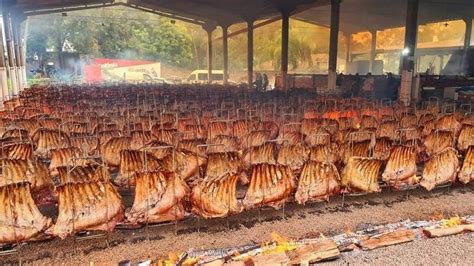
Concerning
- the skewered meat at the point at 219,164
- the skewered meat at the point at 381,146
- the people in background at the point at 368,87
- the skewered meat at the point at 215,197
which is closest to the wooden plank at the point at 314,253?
the skewered meat at the point at 215,197

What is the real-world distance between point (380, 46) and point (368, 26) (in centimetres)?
890

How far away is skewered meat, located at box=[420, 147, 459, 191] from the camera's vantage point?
19.8ft

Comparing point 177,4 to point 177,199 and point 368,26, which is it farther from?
point 177,199

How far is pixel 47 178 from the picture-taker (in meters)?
5.56

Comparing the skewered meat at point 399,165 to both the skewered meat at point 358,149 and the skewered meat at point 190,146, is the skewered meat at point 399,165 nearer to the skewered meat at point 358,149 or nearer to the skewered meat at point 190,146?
the skewered meat at point 358,149

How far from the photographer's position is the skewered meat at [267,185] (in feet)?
16.6

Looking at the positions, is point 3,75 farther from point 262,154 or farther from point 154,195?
point 154,195

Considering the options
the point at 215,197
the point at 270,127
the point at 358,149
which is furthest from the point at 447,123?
the point at 215,197

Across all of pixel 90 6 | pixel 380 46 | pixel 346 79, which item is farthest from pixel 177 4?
pixel 380 46

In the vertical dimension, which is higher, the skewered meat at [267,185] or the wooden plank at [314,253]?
the skewered meat at [267,185]

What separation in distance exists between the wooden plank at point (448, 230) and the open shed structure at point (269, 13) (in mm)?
14415

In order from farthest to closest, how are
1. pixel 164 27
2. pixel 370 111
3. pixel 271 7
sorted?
pixel 164 27 → pixel 271 7 → pixel 370 111

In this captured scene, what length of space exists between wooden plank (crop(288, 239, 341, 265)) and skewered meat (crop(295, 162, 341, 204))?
3.03 feet

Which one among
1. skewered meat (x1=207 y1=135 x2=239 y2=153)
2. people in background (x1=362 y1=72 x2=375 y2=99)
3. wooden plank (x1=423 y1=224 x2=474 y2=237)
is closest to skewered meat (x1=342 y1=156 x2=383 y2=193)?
wooden plank (x1=423 y1=224 x2=474 y2=237)
